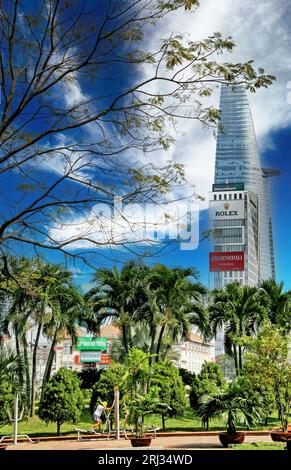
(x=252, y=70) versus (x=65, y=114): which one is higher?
(x=252, y=70)

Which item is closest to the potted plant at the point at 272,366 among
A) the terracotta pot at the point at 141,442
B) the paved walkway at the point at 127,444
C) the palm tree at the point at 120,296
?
the paved walkway at the point at 127,444

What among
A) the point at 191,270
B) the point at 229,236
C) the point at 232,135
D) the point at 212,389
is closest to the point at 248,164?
the point at 232,135

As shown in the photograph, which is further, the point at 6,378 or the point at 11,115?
the point at 6,378

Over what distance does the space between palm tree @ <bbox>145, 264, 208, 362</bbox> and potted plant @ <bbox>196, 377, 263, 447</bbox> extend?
9.14m

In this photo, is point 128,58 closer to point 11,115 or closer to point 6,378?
point 11,115

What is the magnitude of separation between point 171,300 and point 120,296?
192 cm

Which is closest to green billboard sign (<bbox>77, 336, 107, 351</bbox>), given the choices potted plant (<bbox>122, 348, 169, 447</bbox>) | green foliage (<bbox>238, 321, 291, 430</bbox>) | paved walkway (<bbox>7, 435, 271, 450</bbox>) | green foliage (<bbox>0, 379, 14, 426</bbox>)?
green foliage (<bbox>0, 379, 14, 426</bbox>)

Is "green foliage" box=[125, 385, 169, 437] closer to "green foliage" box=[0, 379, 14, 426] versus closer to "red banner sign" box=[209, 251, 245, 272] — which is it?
"green foliage" box=[0, 379, 14, 426]

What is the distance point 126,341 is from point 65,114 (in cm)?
1572

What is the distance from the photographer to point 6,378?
48.4 ft

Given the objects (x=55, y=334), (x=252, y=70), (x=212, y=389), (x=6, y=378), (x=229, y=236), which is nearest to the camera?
(x=252, y=70)

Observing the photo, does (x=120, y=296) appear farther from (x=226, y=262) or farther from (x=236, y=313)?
(x=226, y=262)
